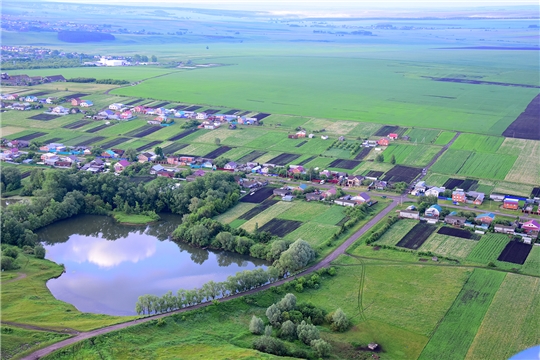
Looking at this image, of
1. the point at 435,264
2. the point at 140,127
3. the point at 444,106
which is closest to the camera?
the point at 435,264

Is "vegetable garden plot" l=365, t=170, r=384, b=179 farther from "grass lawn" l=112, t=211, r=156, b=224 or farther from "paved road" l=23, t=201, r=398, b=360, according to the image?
"grass lawn" l=112, t=211, r=156, b=224

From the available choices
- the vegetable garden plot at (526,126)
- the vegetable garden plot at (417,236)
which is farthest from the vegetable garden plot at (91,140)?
the vegetable garden plot at (526,126)

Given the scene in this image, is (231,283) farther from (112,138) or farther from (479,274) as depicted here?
(112,138)

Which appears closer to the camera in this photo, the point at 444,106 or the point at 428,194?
the point at 428,194

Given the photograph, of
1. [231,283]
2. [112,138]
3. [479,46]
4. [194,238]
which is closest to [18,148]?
[112,138]

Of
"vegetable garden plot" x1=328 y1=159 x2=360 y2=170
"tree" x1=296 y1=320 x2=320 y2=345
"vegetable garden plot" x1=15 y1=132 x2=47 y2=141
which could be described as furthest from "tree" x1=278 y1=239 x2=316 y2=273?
"vegetable garden plot" x1=15 y1=132 x2=47 y2=141

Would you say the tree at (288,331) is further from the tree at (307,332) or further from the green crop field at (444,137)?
the green crop field at (444,137)

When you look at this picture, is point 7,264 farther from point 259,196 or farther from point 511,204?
point 511,204
